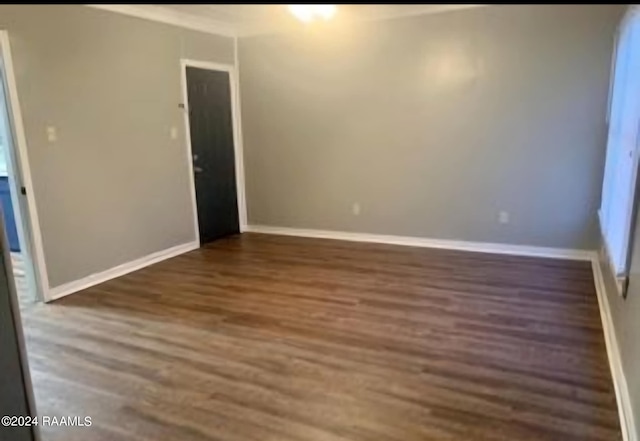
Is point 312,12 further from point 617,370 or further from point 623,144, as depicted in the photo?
point 617,370

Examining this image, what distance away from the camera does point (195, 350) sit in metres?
3.04

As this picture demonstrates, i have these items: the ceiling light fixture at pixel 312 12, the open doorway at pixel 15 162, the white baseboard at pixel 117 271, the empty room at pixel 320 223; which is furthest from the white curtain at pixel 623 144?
the white baseboard at pixel 117 271

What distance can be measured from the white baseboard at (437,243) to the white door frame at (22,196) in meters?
2.82

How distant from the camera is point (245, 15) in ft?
16.7

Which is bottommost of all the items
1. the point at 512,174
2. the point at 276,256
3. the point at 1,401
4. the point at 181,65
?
the point at 276,256

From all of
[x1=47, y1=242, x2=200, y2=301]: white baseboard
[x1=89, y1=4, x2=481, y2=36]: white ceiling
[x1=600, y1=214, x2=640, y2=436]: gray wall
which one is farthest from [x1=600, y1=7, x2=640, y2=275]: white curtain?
[x1=47, y1=242, x2=200, y2=301]: white baseboard

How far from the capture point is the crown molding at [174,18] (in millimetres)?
4393

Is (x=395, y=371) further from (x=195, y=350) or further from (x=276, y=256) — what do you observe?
(x=276, y=256)

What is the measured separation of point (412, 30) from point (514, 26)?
983 mm

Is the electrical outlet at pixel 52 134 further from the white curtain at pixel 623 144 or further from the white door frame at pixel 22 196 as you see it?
the white curtain at pixel 623 144

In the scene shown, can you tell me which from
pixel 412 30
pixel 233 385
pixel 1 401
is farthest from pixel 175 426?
pixel 412 30

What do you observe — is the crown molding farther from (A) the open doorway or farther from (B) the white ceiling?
(A) the open doorway

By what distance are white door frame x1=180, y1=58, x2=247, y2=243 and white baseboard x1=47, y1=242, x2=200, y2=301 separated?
0.33 m

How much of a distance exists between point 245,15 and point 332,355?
3.74 meters
